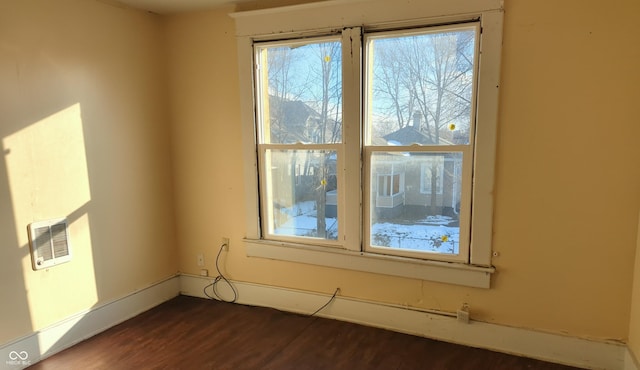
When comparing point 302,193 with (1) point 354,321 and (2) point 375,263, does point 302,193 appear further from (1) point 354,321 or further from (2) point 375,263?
(1) point 354,321

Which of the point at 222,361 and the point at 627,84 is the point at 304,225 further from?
the point at 627,84

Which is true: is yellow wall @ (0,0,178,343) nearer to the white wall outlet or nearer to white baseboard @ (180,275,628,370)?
white baseboard @ (180,275,628,370)

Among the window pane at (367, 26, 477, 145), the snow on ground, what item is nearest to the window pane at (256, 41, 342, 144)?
the window pane at (367, 26, 477, 145)

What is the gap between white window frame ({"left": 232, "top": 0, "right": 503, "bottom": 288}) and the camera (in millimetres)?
2336

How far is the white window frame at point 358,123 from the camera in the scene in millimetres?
2336

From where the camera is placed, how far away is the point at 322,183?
291 centimetres

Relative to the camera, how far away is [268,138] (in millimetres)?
3062

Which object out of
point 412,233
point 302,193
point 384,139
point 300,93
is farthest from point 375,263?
point 300,93

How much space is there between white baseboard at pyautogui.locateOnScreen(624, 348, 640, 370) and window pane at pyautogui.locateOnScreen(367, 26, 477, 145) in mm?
1515

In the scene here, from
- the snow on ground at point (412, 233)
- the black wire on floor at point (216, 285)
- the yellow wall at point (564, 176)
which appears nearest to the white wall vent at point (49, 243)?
the black wire on floor at point (216, 285)

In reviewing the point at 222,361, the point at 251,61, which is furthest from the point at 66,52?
the point at 222,361

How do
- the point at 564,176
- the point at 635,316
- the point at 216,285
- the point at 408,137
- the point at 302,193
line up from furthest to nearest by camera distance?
the point at 216,285 < the point at 302,193 < the point at 408,137 < the point at 564,176 < the point at 635,316

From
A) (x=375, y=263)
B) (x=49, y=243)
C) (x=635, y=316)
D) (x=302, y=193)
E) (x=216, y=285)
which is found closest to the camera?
(x=635, y=316)

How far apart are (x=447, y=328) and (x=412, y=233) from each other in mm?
690
